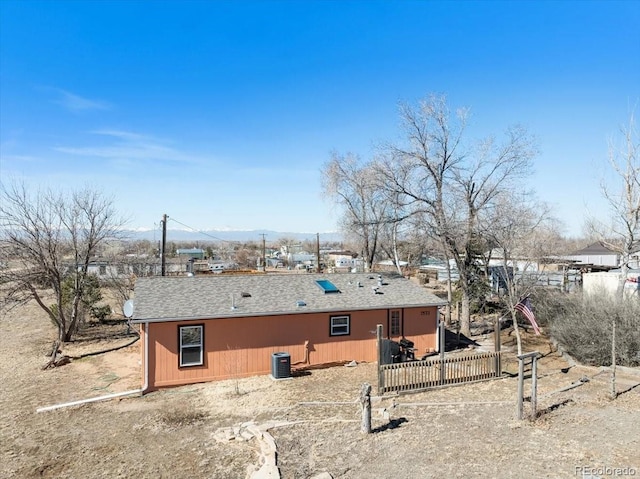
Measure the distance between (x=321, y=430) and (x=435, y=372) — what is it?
4524mm

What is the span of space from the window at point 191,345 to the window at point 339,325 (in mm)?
4557

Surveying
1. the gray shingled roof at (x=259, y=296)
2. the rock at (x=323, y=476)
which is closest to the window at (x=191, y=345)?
the gray shingled roof at (x=259, y=296)

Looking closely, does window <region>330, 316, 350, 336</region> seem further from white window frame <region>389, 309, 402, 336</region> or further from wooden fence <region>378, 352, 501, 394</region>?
wooden fence <region>378, 352, 501, 394</region>

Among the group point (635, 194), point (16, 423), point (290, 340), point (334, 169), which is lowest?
point (16, 423)

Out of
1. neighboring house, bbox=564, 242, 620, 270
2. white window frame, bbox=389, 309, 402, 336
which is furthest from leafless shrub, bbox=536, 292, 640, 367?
neighboring house, bbox=564, 242, 620, 270

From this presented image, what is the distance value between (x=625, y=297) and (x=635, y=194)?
234 inches

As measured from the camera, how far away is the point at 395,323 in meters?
16.5

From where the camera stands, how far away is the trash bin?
13.8 metres

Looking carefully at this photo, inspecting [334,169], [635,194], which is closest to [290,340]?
[635,194]

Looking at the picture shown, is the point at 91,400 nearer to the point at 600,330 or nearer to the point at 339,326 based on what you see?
the point at 339,326

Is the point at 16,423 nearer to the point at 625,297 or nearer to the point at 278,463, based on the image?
the point at 278,463

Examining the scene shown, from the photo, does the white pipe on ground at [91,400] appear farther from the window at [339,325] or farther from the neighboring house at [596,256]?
the neighboring house at [596,256]

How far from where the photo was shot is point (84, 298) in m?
21.6

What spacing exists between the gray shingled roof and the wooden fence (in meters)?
3.75
